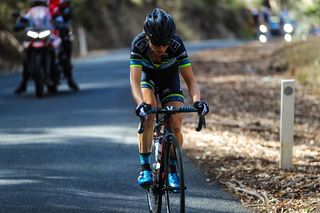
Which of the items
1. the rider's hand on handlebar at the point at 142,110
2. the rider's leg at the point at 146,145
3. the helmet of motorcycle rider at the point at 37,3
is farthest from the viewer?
the helmet of motorcycle rider at the point at 37,3

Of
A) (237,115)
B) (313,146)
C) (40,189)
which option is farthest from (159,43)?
(237,115)

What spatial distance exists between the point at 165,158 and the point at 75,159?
140 inches

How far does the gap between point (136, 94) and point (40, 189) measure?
6.40ft

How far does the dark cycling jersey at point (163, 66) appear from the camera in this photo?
5.93m

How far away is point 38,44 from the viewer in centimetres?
1359

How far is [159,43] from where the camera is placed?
549cm

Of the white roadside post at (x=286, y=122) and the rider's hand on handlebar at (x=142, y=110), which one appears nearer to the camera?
the rider's hand on handlebar at (x=142, y=110)

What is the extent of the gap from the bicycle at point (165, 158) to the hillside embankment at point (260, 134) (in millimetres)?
1236

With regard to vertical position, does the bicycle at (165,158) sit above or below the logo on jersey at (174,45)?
below

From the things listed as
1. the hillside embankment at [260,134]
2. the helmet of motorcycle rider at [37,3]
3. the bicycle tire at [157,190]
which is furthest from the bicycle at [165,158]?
the helmet of motorcycle rider at [37,3]

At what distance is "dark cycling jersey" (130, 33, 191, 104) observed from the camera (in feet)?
19.5

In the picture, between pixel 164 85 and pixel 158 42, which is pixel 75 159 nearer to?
pixel 164 85

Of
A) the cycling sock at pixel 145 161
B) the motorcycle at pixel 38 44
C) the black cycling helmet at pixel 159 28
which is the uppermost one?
the motorcycle at pixel 38 44

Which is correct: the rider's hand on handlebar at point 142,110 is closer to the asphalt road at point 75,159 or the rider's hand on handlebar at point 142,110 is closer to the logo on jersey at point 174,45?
the logo on jersey at point 174,45
